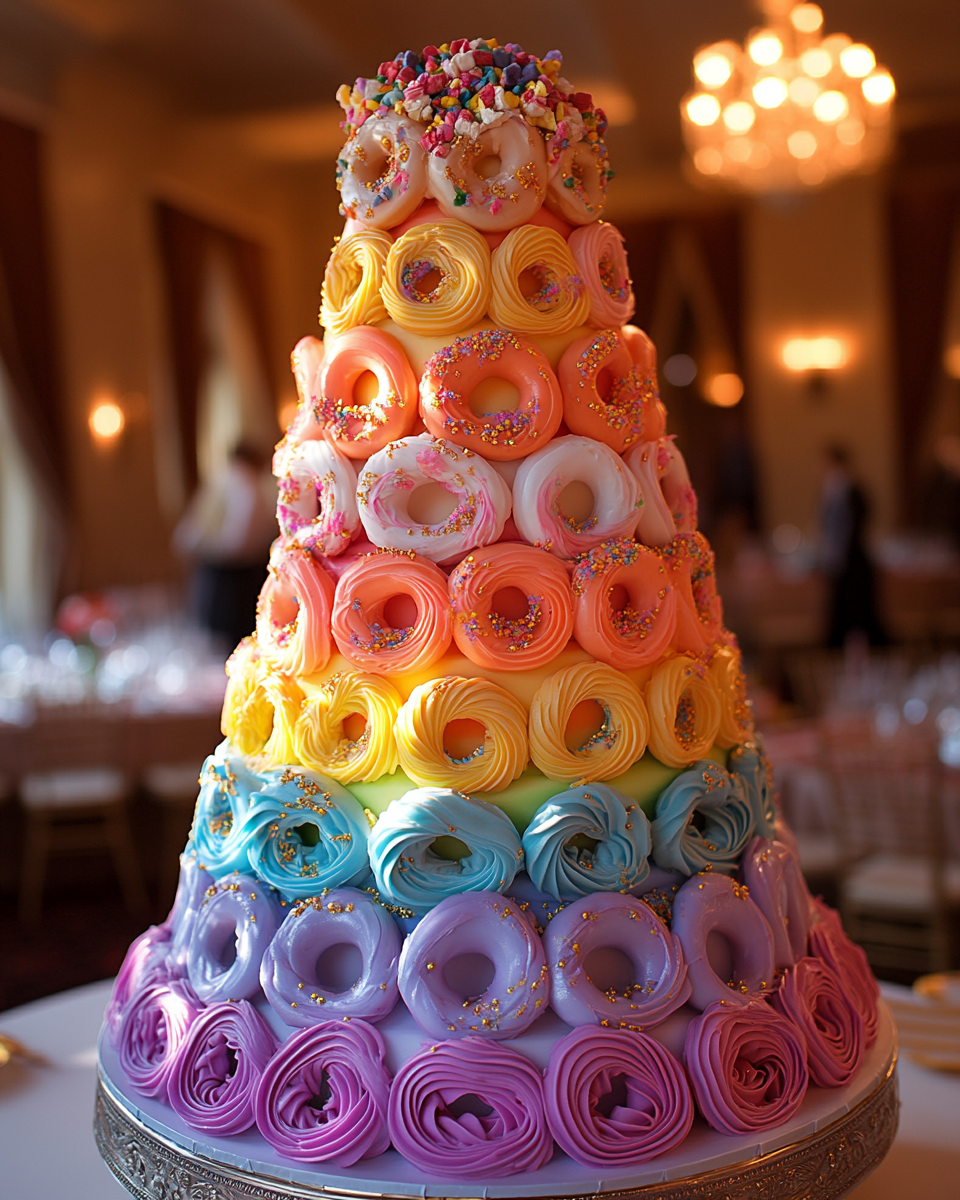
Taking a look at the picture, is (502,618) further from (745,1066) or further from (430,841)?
(745,1066)

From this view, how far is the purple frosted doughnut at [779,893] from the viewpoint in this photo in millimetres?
1711

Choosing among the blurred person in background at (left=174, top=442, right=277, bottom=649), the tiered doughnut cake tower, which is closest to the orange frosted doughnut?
the tiered doughnut cake tower

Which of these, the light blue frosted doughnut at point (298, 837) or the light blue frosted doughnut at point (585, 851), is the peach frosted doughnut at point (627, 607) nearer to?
the light blue frosted doughnut at point (585, 851)

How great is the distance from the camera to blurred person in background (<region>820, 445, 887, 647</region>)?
9781 mm

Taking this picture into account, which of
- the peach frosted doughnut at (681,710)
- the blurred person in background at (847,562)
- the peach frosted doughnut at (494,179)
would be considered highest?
the peach frosted doughnut at (494,179)

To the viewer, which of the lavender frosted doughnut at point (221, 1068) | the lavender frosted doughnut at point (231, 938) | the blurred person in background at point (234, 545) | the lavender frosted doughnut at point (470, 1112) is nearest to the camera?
the lavender frosted doughnut at point (470, 1112)

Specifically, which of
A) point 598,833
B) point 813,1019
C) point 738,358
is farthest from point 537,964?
point 738,358

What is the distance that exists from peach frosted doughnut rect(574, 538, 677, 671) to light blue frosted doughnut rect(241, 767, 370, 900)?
418 mm

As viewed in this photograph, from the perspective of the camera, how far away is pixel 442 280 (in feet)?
5.69

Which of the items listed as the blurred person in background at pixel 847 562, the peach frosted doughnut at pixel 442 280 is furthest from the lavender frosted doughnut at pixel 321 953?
the blurred person in background at pixel 847 562

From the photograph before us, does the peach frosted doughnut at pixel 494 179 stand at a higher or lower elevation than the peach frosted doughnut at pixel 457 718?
higher

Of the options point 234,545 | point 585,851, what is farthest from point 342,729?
point 234,545

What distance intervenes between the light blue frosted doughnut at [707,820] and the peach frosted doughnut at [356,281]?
826 mm

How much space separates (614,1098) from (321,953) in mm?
435
